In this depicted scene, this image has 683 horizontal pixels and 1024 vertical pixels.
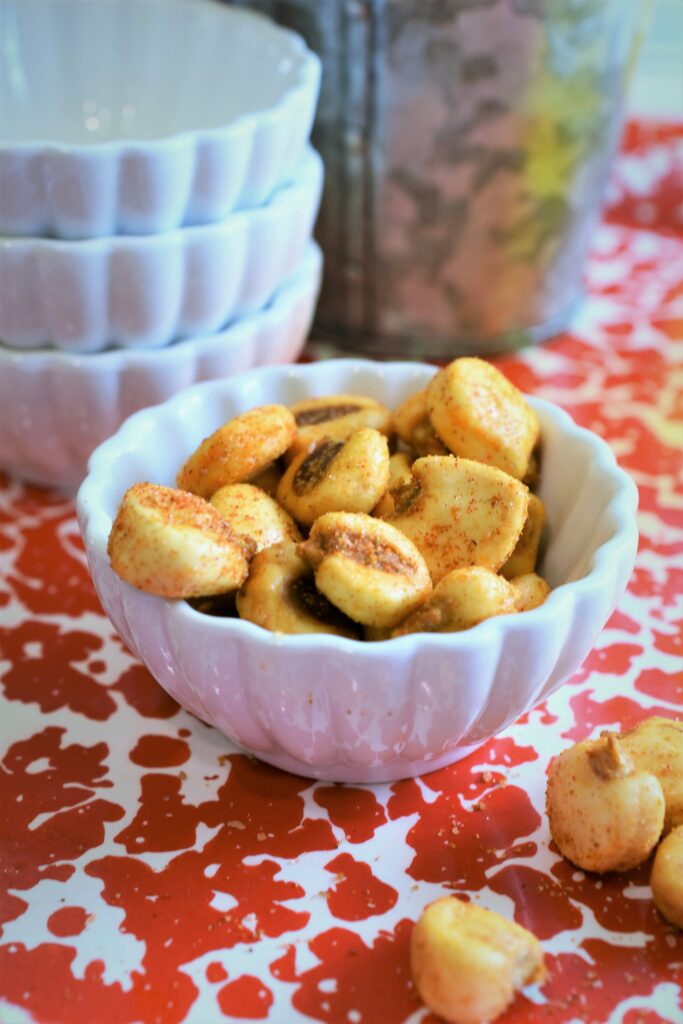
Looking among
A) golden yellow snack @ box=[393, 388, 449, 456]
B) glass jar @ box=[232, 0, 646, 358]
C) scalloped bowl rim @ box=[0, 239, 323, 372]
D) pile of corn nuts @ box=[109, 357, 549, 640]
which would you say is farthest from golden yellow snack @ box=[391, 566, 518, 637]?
glass jar @ box=[232, 0, 646, 358]

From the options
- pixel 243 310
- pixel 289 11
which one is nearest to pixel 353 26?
pixel 289 11

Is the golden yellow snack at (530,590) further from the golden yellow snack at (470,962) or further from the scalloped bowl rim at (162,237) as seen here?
the scalloped bowl rim at (162,237)

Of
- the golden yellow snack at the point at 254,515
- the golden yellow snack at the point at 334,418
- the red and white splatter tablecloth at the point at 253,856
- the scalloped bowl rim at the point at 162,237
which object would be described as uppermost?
the scalloped bowl rim at the point at 162,237

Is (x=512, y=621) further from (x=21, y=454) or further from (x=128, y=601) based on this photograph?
Result: (x=21, y=454)

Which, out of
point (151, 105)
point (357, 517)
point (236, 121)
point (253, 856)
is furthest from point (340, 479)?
point (151, 105)

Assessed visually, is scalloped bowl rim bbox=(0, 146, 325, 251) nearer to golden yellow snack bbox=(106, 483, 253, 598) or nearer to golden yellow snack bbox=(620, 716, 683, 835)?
golden yellow snack bbox=(106, 483, 253, 598)

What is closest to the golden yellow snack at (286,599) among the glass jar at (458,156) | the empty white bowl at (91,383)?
the empty white bowl at (91,383)
